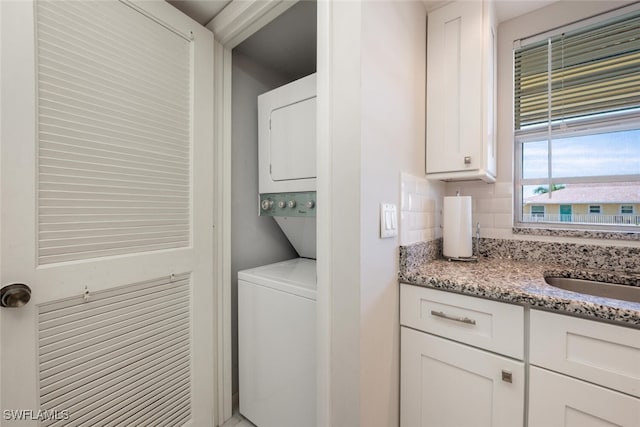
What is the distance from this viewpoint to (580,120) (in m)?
1.50

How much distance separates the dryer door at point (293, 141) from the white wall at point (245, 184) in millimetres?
270

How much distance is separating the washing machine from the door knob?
2.90 ft

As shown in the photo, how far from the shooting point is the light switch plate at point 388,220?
1.09m

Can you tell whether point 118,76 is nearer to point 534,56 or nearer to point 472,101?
point 472,101

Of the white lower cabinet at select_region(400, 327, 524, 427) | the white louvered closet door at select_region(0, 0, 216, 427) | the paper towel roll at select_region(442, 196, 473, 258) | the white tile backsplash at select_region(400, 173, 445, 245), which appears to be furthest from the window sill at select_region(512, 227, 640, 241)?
the white louvered closet door at select_region(0, 0, 216, 427)

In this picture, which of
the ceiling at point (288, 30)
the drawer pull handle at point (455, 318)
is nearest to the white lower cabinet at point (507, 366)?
the drawer pull handle at point (455, 318)

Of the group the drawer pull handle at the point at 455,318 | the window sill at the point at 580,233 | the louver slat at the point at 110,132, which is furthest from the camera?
the window sill at the point at 580,233

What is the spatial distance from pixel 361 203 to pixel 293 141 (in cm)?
73

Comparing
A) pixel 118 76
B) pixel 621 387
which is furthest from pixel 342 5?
pixel 621 387

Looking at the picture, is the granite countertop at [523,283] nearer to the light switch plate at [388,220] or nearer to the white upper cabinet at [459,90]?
the light switch plate at [388,220]

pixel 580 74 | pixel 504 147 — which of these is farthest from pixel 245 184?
pixel 580 74

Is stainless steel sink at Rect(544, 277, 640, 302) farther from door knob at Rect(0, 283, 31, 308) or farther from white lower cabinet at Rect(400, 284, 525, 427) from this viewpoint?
door knob at Rect(0, 283, 31, 308)

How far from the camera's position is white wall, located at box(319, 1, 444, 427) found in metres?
0.98

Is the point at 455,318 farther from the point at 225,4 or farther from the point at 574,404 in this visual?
the point at 225,4
